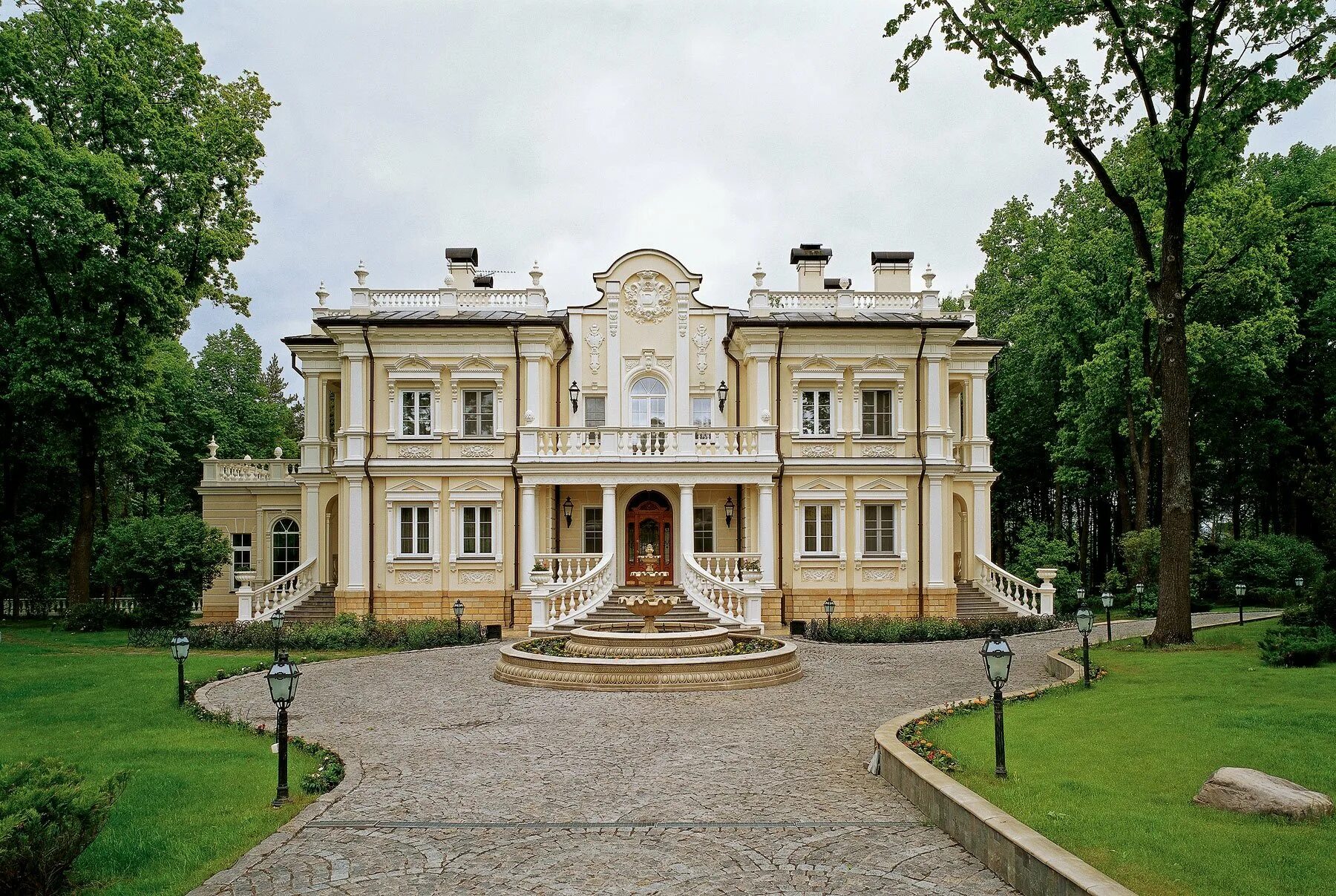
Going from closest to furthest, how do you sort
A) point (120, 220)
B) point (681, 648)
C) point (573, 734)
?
point (573, 734) < point (681, 648) < point (120, 220)

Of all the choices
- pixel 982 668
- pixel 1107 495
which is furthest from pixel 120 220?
pixel 1107 495

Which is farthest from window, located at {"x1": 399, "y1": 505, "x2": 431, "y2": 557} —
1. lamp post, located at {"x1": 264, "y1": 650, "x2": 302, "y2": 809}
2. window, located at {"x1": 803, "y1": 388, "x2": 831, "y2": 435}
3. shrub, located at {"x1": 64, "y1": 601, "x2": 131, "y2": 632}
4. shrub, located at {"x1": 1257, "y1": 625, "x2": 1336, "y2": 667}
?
shrub, located at {"x1": 1257, "y1": 625, "x2": 1336, "y2": 667}

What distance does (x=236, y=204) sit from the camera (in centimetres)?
2798

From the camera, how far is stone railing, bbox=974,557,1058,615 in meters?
24.9

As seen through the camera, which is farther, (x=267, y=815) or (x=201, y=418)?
(x=201, y=418)

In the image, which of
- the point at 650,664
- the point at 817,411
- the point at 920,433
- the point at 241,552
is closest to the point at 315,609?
the point at 241,552

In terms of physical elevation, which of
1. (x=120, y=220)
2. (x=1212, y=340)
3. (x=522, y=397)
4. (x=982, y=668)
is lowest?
(x=982, y=668)

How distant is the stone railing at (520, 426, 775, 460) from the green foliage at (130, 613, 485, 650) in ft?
17.5

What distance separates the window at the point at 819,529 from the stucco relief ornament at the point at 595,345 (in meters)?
7.73

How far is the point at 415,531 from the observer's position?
25.5m

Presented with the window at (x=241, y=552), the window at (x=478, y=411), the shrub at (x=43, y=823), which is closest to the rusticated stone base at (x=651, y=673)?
the shrub at (x=43, y=823)

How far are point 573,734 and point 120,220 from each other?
2241 cm

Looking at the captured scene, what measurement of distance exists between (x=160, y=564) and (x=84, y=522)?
10.9 feet

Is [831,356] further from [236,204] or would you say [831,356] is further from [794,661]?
[236,204]
